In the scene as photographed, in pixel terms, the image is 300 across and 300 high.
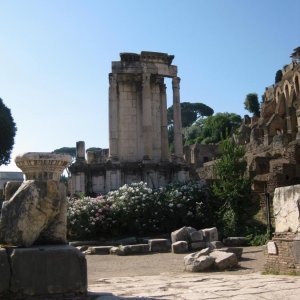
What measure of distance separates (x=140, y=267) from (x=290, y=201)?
4.52 meters

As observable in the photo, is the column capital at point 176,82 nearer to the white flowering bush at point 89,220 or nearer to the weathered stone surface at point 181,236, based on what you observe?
the white flowering bush at point 89,220

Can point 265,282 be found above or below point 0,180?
below

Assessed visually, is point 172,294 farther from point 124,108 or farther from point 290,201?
point 124,108

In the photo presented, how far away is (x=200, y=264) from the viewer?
9555mm

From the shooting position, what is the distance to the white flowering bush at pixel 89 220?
17.0 meters

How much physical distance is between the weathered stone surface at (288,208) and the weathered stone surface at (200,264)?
191 centimetres

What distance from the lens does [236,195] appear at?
17.4m

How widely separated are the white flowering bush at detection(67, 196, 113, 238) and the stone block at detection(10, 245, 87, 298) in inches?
465

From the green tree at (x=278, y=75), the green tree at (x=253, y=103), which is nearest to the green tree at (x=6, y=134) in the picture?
the green tree at (x=278, y=75)

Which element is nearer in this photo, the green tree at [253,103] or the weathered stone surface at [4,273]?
the weathered stone surface at [4,273]

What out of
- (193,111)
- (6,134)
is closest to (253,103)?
(193,111)

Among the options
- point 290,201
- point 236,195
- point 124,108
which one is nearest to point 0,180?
point 124,108

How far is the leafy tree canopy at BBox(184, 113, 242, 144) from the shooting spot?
75.0 m

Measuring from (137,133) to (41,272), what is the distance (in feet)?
55.5
